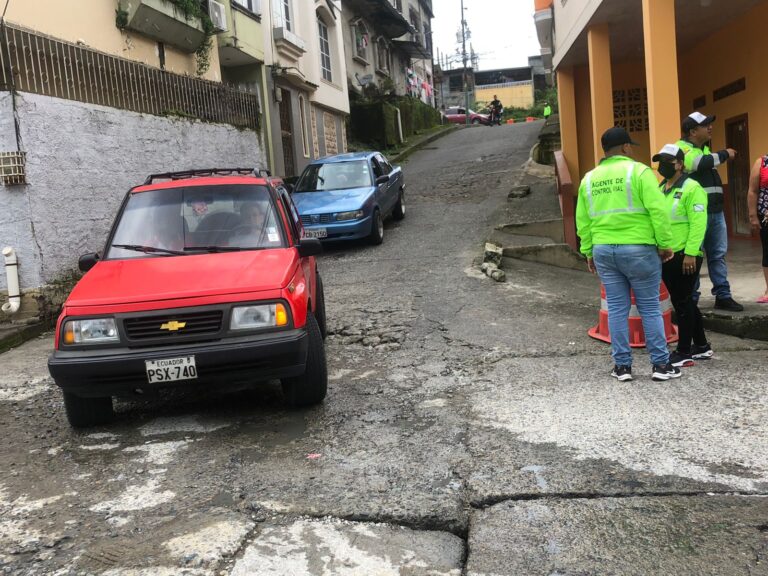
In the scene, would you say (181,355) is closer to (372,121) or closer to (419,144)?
(372,121)

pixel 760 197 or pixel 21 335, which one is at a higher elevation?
pixel 760 197

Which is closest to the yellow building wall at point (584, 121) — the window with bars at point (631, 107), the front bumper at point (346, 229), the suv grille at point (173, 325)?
the window with bars at point (631, 107)

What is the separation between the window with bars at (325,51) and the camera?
21.7 m

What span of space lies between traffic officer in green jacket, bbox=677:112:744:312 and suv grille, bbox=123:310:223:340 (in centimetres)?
408

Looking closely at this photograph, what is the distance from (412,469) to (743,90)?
10.1 metres

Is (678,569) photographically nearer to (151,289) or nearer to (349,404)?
(349,404)

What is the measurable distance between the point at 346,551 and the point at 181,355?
6.28 ft

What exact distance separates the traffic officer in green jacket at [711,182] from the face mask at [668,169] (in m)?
0.55

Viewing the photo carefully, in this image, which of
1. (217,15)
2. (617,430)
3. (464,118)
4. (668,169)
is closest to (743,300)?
(668,169)

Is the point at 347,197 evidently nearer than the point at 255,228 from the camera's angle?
No

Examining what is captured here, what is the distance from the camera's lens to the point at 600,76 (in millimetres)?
11156

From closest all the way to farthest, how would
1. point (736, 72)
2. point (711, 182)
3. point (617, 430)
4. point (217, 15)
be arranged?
point (617, 430), point (711, 182), point (736, 72), point (217, 15)

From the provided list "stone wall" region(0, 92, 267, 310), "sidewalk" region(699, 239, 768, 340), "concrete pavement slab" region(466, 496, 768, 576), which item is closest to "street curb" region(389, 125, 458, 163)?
"stone wall" region(0, 92, 267, 310)

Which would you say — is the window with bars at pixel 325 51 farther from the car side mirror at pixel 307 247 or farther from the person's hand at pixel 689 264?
the person's hand at pixel 689 264
